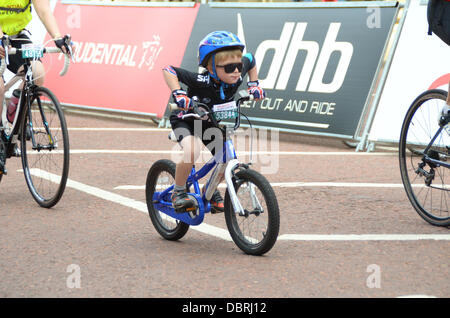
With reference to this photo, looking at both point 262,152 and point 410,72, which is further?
point 262,152

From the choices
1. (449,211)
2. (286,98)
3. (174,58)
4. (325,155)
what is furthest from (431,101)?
(174,58)

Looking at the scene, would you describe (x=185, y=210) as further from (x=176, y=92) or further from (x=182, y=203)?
(x=176, y=92)

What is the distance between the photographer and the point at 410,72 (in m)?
9.21

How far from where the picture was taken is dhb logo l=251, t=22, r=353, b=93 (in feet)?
32.1

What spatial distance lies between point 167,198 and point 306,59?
16.2ft

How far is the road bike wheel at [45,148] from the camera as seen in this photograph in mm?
6480

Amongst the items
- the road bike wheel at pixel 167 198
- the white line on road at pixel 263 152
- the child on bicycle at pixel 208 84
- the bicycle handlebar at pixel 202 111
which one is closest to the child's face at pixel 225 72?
the child on bicycle at pixel 208 84

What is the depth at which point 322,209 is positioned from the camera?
21.3 ft

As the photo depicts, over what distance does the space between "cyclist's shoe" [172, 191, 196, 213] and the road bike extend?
1375 millimetres

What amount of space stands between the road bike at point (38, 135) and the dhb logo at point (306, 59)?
404 cm

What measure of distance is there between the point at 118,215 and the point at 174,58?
553cm

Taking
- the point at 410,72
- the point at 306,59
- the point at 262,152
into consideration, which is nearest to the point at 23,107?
the point at 262,152

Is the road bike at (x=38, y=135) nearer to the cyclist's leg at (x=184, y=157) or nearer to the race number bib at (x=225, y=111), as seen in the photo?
the cyclist's leg at (x=184, y=157)

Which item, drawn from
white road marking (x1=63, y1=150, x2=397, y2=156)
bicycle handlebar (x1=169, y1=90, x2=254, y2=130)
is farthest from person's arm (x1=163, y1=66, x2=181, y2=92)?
white road marking (x1=63, y1=150, x2=397, y2=156)
